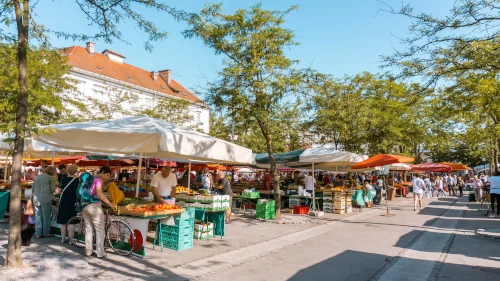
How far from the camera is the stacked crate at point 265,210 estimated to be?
12.1 meters

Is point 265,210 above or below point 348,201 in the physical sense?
below

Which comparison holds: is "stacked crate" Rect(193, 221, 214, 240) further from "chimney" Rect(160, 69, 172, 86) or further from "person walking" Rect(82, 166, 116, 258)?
"chimney" Rect(160, 69, 172, 86)

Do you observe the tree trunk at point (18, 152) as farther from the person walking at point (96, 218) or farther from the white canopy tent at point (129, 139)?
the person walking at point (96, 218)

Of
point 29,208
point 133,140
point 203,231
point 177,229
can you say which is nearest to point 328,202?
point 203,231

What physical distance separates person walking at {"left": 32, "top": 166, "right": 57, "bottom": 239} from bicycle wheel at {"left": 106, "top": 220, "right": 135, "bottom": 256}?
5.89 ft

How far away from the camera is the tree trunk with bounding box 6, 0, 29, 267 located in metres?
5.19

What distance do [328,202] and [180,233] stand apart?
9654 millimetres

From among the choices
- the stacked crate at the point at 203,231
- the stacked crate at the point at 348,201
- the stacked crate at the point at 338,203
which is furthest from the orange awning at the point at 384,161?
the stacked crate at the point at 203,231

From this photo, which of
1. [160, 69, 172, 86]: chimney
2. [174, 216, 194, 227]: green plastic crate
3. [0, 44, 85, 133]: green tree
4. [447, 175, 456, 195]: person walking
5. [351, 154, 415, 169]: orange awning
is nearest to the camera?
[0, 44, 85, 133]: green tree

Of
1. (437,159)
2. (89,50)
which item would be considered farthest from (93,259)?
(437,159)

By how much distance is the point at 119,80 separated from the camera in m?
41.2

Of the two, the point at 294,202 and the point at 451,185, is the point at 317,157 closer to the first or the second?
the point at 294,202

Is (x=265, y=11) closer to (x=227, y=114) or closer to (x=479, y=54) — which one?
(x=227, y=114)

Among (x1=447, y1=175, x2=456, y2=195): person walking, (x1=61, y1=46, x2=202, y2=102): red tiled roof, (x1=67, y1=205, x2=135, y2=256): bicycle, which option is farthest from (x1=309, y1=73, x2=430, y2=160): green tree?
(x1=61, y1=46, x2=202, y2=102): red tiled roof
